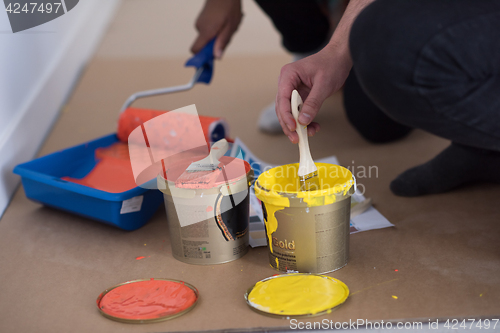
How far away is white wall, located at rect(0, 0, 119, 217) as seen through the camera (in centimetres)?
123

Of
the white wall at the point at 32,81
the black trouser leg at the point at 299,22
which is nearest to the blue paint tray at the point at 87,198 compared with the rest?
the white wall at the point at 32,81

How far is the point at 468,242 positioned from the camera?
87cm

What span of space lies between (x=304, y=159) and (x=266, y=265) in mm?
199

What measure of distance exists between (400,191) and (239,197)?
431 millimetres

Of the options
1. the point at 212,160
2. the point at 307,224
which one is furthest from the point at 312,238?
the point at 212,160

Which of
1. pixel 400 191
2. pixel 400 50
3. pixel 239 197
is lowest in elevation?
pixel 400 191

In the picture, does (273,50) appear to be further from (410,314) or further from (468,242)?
(410,314)

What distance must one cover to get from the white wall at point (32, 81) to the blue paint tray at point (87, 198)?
12cm

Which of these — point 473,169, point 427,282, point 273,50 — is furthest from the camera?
point 273,50

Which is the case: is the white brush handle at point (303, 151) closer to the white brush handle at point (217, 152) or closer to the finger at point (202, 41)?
the white brush handle at point (217, 152)

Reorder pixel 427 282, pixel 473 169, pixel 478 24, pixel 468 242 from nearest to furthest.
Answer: pixel 478 24 → pixel 427 282 → pixel 468 242 → pixel 473 169

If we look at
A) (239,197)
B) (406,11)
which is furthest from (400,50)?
(239,197)

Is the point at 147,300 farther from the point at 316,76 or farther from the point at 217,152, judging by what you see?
the point at 316,76

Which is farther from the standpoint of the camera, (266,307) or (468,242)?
(468,242)
